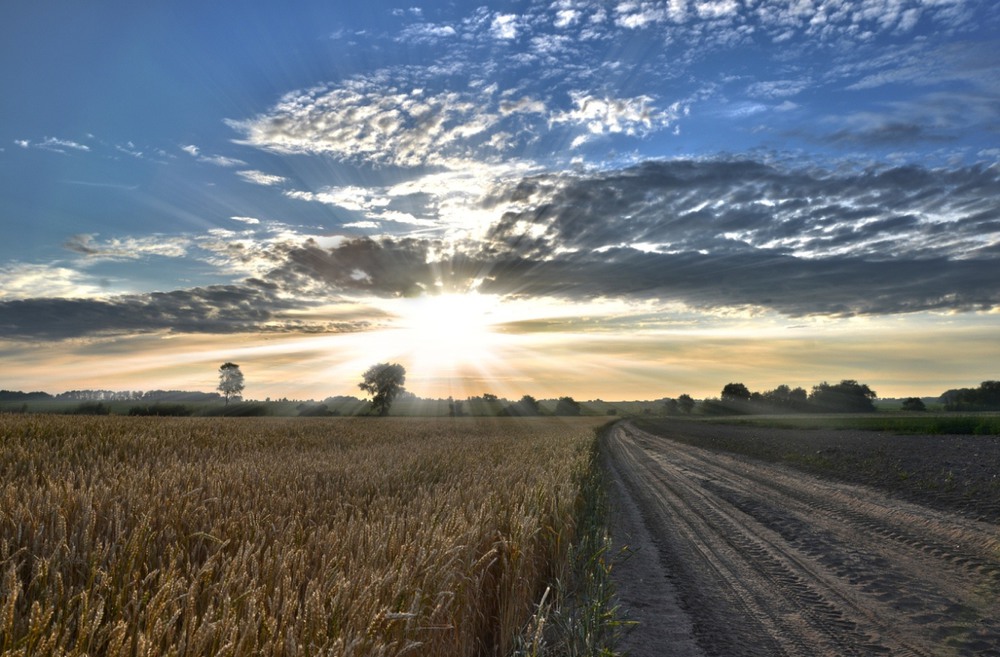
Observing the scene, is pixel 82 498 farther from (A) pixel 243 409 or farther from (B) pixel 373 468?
(A) pixel 243 409

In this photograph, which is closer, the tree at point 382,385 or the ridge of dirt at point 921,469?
the ridge of dirt at point 921,469

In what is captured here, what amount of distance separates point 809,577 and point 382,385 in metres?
102

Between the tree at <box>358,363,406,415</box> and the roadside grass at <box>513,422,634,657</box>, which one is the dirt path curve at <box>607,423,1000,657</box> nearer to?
the roadside grass at <box>513,422,634,657</box>

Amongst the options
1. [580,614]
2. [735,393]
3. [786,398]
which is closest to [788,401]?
[786,398]

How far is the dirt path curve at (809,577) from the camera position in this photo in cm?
580

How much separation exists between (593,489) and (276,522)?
8531 mm

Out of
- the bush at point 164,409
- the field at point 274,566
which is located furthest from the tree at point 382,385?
the field at point 274,566

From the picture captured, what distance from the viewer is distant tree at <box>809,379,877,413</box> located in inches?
4491

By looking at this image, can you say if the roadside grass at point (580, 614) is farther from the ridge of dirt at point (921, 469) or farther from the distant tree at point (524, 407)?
the distant tree at point (524, 407)

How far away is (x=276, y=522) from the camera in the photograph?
4.77 metres

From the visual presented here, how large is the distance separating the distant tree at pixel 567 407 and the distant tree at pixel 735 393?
4731 cm

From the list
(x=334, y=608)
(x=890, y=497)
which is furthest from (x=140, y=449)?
(x=890, y=497)

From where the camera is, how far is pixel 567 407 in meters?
140

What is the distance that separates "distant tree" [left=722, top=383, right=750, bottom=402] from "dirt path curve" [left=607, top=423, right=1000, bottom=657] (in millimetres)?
153177
